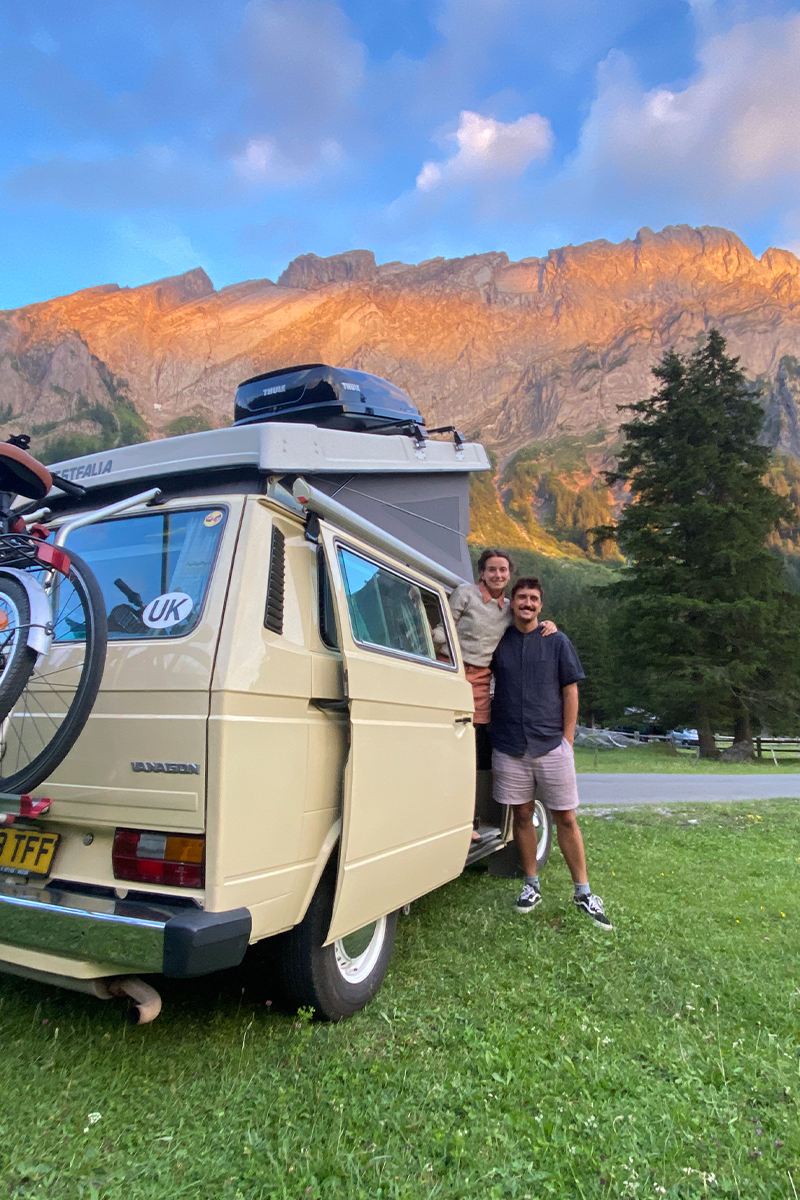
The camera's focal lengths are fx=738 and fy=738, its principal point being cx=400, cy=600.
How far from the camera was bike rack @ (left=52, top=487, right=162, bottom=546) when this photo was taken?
2893 mm

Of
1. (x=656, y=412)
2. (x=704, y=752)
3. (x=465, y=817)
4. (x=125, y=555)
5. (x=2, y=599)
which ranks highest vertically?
(x=656, y=412)

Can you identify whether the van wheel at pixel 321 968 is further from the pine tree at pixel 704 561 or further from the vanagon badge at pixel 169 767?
the pine tree at pixel 704 561

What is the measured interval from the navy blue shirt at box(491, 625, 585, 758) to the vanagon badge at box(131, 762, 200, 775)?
276 centimetres

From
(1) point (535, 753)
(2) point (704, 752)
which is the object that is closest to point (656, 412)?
(2) point (704, 752)

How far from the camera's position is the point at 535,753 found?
4777mm

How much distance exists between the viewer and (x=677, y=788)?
530 inches

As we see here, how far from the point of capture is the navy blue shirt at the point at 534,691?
4781 mm

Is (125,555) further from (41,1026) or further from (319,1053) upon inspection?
(319,1053)

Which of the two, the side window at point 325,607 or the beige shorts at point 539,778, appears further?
the beige shorts at point 539,778

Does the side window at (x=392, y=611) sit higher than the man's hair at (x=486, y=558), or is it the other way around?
the man's hair at (x=486, y=558)

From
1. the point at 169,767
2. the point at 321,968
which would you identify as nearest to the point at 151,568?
the point at 169,767

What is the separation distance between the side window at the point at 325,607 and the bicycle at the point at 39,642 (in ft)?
2.92

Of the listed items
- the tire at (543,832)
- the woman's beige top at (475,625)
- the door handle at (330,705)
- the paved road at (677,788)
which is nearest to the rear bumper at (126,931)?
the door handle at (330,705)

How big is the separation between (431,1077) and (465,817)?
5.28 feet
